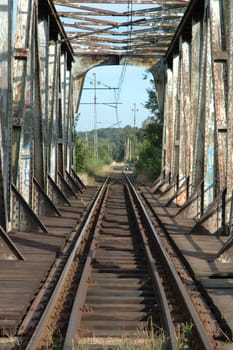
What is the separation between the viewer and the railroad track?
4.82 metres

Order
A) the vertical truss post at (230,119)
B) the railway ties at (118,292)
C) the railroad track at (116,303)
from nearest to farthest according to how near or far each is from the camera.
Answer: the railroad track at (116,303) → the railway ties at (118,292) → the vertical truss post at (230,119)

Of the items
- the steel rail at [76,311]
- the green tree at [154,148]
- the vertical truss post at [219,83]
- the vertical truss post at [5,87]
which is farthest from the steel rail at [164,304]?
the green tree at [154,148]

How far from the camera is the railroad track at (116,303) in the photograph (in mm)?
4816

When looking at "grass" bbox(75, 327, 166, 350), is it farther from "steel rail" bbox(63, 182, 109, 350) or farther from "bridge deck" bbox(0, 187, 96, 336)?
"bridge deck" bbox(0, 187, 96, 336)

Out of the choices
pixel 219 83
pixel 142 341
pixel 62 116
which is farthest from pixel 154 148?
pixel 142 341

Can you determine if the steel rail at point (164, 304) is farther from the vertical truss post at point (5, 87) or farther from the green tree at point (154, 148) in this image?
the green tree at point (154, 148)

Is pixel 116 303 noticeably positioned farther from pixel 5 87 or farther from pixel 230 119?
pixel 230 119

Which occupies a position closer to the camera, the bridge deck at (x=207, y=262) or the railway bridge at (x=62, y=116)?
the bridge deck at (x=207, y=262)

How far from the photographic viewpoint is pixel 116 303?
20.2 ft

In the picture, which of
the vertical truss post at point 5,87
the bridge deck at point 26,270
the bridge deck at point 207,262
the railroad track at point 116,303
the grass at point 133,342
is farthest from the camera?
the vertical truss post at point 5,87

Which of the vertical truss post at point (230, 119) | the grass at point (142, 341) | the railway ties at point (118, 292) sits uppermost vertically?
the vertical truss post at point (230, 119)

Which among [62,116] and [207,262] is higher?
[62,116]

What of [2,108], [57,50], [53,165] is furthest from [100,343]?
[57,50]

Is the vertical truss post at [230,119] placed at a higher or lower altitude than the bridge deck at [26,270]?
higher
